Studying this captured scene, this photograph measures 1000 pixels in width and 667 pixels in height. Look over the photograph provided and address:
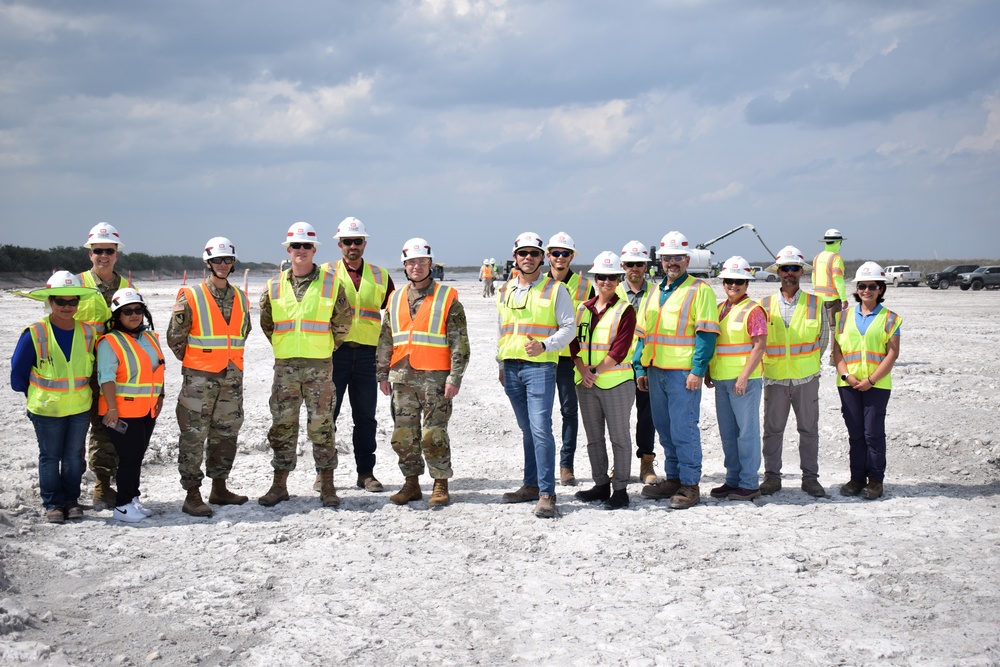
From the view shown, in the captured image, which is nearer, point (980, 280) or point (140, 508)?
point (140, 508)

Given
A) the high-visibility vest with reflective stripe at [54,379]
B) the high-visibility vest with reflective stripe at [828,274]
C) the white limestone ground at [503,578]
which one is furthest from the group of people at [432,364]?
the high-visibility vest with reflective stripe at [828,274]

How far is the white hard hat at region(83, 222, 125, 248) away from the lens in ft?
22.0

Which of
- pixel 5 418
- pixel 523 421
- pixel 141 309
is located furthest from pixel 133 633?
pixel 5 418

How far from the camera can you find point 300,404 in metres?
6.55

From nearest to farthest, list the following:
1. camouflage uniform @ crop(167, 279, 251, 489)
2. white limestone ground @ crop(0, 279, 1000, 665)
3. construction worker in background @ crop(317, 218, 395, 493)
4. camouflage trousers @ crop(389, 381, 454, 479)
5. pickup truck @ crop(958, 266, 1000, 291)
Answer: white limestone ground @ crop(0, 279, 1000, 665) < camouflage uniform @ crop(167, 279, 251, 489) < camouflage trousers @ crop(389, 381, 454, 479) < construction worker in background @ crop(317, 218, 395, 493) < pickup truck @ crop(958, 266, 1000, 291)

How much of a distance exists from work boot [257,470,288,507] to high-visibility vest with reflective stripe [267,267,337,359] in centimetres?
104

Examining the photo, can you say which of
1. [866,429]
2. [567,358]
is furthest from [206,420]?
[866,429]

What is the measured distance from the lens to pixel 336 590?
5.03 meters

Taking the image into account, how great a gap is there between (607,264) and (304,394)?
274 cm

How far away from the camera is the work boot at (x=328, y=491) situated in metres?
6.67

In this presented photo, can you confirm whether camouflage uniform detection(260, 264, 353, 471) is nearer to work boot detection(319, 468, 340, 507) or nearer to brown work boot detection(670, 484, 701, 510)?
work boot detection(319, 468, 340, 507)

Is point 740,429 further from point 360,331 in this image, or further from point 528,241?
point 360,331

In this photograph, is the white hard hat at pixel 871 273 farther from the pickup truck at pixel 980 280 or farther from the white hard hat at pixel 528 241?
the pickup truck at pixel 980 280

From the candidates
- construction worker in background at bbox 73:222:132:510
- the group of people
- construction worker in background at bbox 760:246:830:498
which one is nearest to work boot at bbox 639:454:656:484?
the group of people
